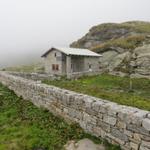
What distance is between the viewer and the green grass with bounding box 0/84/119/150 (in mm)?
7688

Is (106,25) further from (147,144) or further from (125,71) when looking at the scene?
(147,144)

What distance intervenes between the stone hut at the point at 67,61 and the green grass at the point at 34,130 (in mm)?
26449

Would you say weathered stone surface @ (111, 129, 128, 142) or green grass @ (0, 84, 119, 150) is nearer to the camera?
weathered stone surface @ (111, 129, 128, 142)

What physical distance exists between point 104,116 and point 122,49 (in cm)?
4134

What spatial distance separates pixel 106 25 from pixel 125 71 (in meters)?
45.1

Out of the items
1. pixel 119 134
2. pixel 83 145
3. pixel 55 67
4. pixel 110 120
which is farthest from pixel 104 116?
pixel 55 67

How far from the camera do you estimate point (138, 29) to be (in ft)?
237

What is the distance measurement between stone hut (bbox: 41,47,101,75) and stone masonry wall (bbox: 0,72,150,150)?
26927mm

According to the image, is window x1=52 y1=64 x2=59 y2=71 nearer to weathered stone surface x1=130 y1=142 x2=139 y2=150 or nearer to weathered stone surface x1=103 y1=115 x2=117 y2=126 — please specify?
weathered stone surface x1=103 y1=115 x2=117 y2=126

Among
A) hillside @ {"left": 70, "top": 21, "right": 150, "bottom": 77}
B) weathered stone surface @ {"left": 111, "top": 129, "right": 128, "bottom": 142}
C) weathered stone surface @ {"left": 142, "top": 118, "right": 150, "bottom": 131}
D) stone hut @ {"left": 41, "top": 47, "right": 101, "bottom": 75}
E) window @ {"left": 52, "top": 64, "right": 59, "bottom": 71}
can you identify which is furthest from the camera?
window @ {"left": 52, "top": 64, "right": 59, "bottom": 71}

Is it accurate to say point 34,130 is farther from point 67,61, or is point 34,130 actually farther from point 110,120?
point 67,61

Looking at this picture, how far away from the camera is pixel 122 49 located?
47062 mm

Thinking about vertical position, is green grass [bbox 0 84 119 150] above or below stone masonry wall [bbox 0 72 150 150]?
below

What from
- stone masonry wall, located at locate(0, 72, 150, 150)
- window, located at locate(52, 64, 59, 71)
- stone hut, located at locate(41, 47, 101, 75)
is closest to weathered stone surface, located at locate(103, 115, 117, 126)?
stone masonry wall, located at locate(0, 72, 150, 150)
